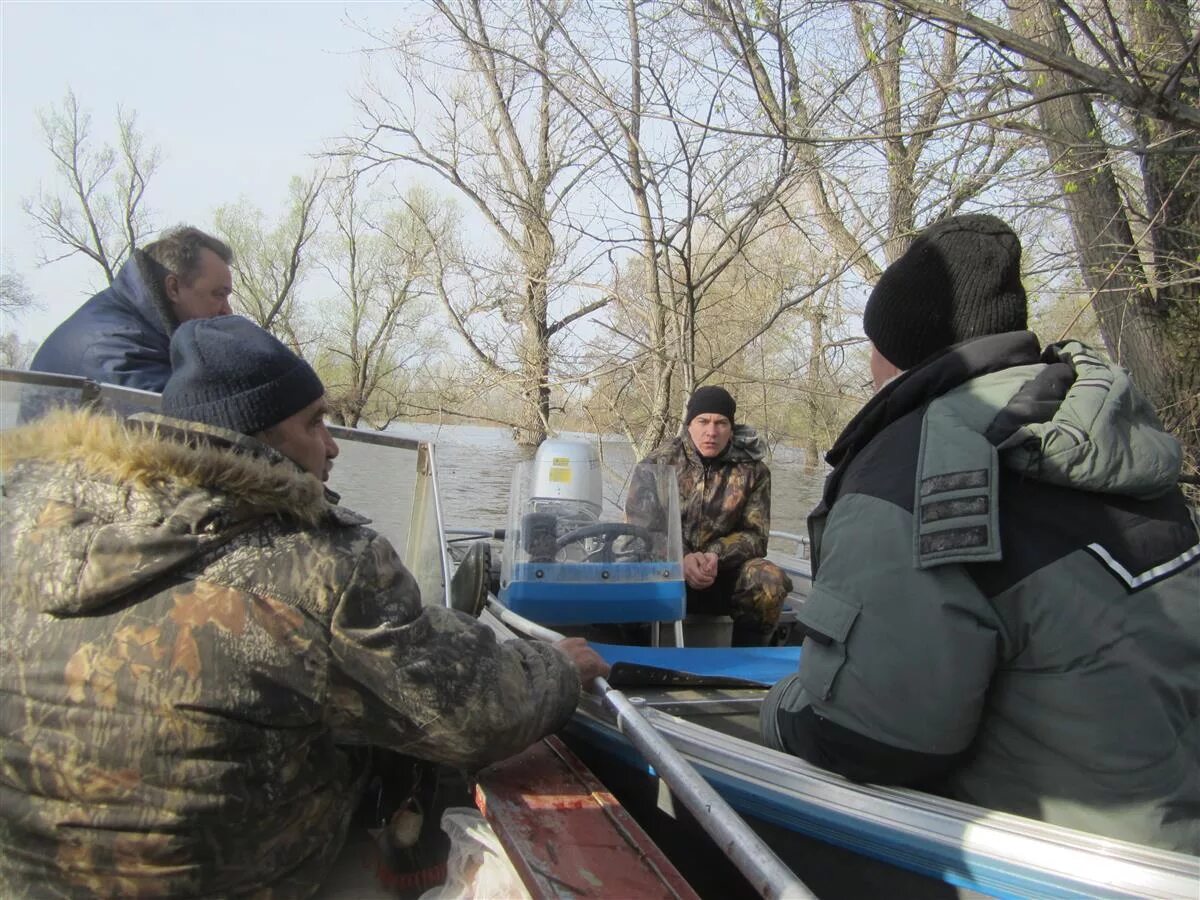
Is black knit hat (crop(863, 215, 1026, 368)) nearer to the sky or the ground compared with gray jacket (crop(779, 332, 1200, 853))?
nearer to the sky

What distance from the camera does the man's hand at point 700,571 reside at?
4102mm

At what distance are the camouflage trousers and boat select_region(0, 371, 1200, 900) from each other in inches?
4.9

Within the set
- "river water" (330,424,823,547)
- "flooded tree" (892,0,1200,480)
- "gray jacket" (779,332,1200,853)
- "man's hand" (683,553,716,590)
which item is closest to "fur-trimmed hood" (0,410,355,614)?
"gray jacket" (779,332,1200,853)

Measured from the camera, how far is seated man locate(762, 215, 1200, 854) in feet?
5.15

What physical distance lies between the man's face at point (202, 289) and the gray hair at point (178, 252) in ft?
0.05

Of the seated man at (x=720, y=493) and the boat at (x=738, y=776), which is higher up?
the seated man at (x=720, y=493)

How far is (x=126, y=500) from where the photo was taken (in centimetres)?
156

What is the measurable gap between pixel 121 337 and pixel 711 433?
107 inches

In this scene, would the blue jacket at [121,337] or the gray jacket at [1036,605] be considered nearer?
the gray jacket at [1036,605]

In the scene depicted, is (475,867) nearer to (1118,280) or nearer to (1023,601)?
(1023,601)

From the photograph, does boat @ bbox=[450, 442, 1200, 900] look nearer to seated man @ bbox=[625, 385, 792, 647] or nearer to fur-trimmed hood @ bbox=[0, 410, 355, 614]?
seated man @ bbox=[625, 385, 792, 647]

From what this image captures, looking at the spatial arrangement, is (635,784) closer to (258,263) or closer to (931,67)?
(931,67)

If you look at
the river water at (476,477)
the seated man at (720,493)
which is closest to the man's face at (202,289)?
the river water at (476,477)

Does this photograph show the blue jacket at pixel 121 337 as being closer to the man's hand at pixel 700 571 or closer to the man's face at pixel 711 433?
the man's hand at pixel 700 571
